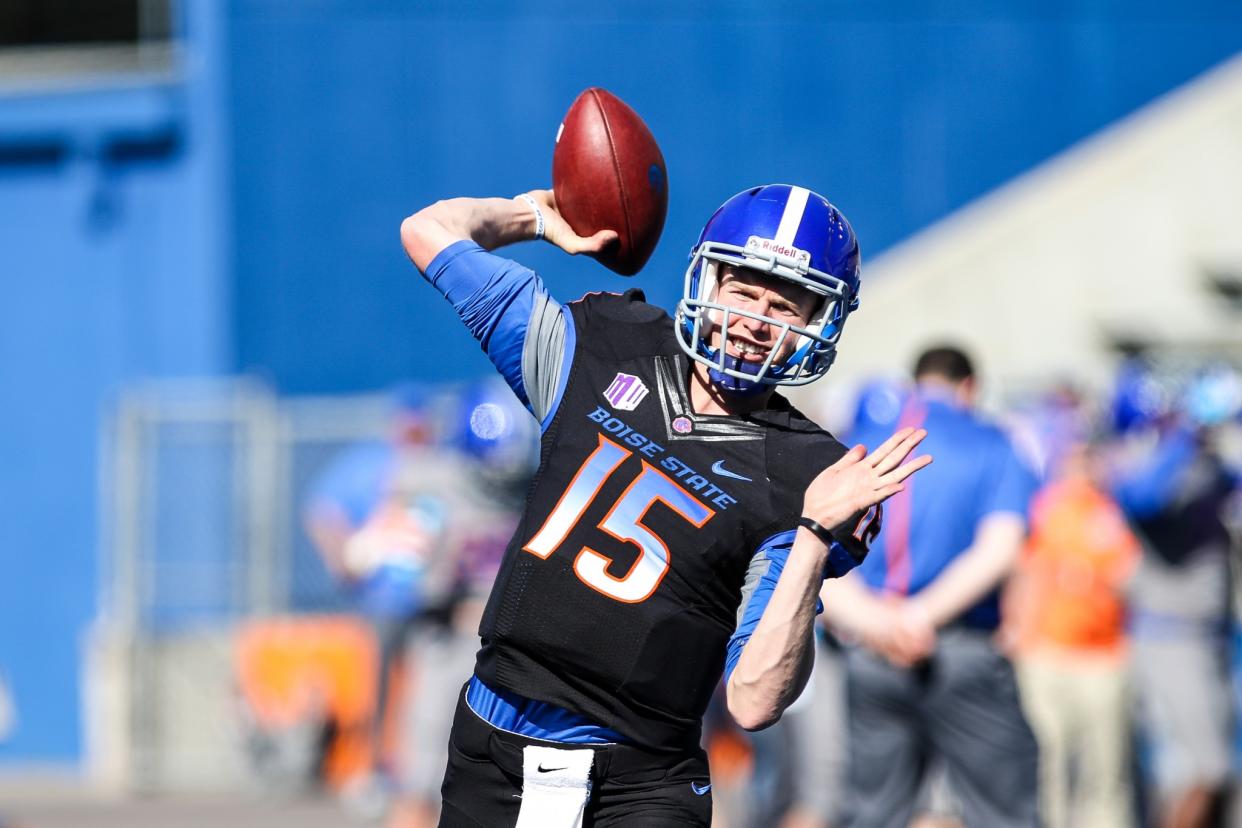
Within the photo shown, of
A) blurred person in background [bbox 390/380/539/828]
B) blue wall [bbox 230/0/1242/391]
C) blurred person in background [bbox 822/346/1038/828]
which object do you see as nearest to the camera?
blurred person in background [bbox 822/346/1038/828]

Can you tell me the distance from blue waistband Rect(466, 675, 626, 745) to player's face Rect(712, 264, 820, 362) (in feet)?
2.57

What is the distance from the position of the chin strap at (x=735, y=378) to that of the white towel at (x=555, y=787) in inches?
30.2

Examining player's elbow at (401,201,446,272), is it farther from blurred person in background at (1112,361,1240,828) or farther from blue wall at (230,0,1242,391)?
blue wall at (230,0,1242,391)

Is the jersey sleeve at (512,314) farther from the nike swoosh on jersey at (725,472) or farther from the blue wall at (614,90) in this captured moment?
the blue wall at (614,90)

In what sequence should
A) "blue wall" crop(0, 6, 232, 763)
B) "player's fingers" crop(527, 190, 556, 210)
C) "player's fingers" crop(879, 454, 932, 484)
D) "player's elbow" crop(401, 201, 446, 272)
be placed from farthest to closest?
A: "blue wall" crop(0, 6, 232, 763), "player's fingers" crop(527, 190, 556, 210), "player's elbow" crop(401, 201, 446, 272), "player's fingers" crop(879, 454, 932, 484)

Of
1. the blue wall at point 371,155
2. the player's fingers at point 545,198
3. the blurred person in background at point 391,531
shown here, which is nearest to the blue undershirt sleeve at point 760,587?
the player's fingers at point 545,198

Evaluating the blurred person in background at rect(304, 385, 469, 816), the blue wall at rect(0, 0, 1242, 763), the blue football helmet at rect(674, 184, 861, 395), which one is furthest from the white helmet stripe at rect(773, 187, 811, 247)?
the blue wall at rect(0, 0, 1242, 763)

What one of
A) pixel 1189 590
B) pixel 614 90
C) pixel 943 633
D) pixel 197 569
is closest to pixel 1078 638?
pixel 1189 590

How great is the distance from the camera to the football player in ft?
12.0

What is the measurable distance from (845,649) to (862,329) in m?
6.16

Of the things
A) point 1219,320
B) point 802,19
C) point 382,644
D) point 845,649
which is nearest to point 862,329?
point 1219,320

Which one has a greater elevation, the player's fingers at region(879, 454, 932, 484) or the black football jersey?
the player's fingers at region(879, 454, 932, 484)

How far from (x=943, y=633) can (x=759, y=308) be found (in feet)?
10.5

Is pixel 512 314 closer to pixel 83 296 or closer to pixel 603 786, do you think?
pixel 603 786
